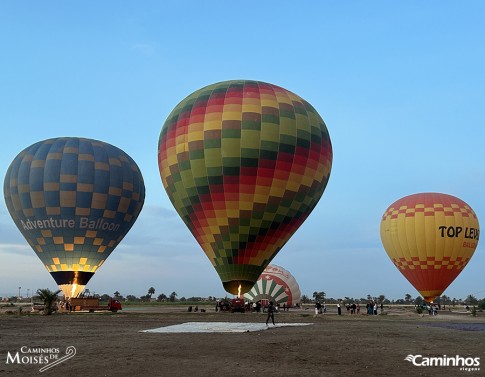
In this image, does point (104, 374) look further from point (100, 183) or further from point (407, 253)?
point (407, 253)

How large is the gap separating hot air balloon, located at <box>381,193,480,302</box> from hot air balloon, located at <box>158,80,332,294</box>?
1608 centimetres

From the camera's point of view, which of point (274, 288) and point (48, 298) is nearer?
point (48, 298)

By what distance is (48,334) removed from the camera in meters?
22.7

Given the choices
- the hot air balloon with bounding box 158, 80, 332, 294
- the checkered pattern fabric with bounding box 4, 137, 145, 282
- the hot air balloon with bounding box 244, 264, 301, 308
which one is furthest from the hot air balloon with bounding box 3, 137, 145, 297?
the hot air balloon with bounding box 244, 264, 301, 308

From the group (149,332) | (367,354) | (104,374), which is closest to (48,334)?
(149,332)

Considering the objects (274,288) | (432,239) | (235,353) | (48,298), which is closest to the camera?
(235,353)

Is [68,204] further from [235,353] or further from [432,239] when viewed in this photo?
[432,239]

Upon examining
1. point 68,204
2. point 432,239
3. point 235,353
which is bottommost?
point 235,353

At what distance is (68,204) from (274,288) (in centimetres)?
2430

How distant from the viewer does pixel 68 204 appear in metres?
44.7

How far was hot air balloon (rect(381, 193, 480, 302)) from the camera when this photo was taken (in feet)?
163

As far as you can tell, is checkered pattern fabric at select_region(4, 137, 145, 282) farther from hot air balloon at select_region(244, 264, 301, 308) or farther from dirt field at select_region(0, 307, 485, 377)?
dirt field at select_region(0, 307, 485, 377)

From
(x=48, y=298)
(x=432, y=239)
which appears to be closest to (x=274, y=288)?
(x=432, y=239)

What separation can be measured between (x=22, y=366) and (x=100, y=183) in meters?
33.4
